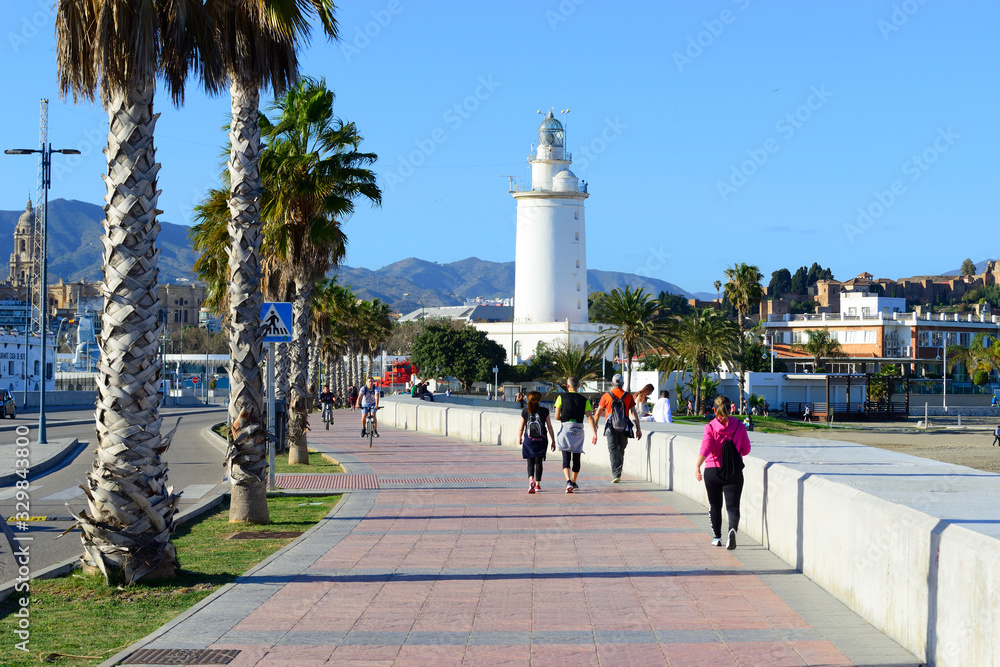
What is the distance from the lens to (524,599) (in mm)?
8219

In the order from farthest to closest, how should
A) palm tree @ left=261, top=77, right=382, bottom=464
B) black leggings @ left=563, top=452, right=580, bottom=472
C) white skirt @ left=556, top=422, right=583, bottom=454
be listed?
1. palm tree @ left=261, top=77, right=382, bottom=464
2. black leggings @ left=563, top=452, right=580, bottom=472
3. white skirt @ left=556, top=422, right=583, bottom=454

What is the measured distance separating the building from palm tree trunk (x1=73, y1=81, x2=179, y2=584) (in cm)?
8824

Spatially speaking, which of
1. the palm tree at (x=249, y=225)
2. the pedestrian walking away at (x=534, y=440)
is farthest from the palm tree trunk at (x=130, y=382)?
the pedestrian walking away at (x=534, y=440)

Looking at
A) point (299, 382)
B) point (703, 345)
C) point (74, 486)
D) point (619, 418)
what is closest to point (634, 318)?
point (703, 345)

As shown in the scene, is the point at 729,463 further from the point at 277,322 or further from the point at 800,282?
the point at 800,282

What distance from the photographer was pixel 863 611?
24.3 ft

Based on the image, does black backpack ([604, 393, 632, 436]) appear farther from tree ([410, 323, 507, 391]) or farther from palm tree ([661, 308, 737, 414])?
tree ([410, 323, 507, 391])

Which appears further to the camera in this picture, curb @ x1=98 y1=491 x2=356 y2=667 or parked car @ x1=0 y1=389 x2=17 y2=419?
parked car @ x1=0 y1=389 x2=17 y2=419

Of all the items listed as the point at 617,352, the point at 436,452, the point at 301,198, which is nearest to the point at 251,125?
the point at 301,198

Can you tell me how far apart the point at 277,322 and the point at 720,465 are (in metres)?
7.60

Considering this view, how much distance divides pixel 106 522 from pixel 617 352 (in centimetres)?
8940

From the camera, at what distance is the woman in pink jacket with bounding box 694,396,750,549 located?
34.2 ft

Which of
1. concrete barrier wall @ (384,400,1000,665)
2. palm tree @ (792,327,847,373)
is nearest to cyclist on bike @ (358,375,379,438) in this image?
concrete barrier wall @ (384,400,1000,665)

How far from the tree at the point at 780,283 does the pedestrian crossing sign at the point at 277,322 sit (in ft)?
583
